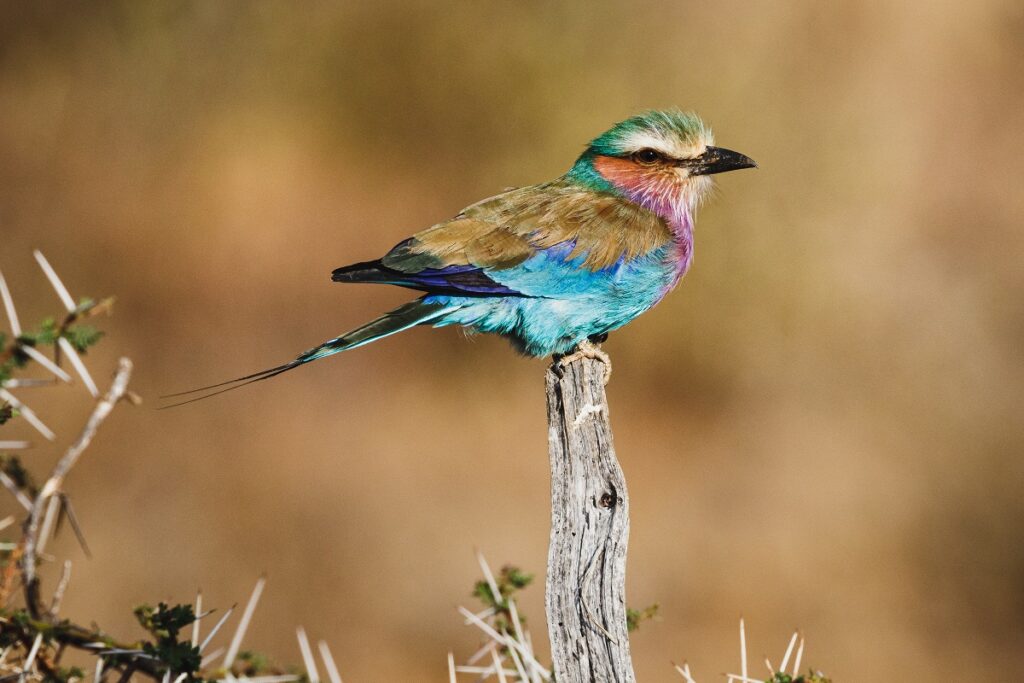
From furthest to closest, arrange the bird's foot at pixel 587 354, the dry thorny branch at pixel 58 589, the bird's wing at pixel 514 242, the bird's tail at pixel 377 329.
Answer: the bird's foot at pixel 587 354 < the bird's wing at pixel 514 242 < the bird's tail at pixel 377 329 < the dry thorny branch at pixel 58 589

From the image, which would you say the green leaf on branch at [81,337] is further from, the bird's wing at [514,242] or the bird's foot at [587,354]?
the bird's foot at [587,354]

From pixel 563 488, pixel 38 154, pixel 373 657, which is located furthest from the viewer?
pixel 38 154

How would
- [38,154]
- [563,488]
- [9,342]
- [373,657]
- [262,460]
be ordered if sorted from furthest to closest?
→ [38,154]
[262,460]
[373,657]
[563,488]
[9,342]

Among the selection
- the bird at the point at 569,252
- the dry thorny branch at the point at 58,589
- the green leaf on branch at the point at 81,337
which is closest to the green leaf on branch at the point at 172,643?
the dry thorny branch at the point at 58,589

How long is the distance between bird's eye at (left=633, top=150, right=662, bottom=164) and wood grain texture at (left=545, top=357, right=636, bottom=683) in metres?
1.95

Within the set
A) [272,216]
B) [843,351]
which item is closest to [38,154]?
[272,216]

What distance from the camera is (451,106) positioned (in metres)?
7.53

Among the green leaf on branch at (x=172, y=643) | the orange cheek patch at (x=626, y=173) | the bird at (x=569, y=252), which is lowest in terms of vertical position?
the green leaf on branch at (x=172, y=643)

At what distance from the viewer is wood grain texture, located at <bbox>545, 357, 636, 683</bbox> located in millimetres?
2623

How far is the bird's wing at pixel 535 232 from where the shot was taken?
4.14 m

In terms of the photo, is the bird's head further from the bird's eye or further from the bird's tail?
the bird's tail

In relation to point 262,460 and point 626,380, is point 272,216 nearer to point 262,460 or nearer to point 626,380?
point 262,460

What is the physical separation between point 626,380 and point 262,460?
2.36m

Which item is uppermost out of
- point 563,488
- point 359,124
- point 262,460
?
point 359,124
